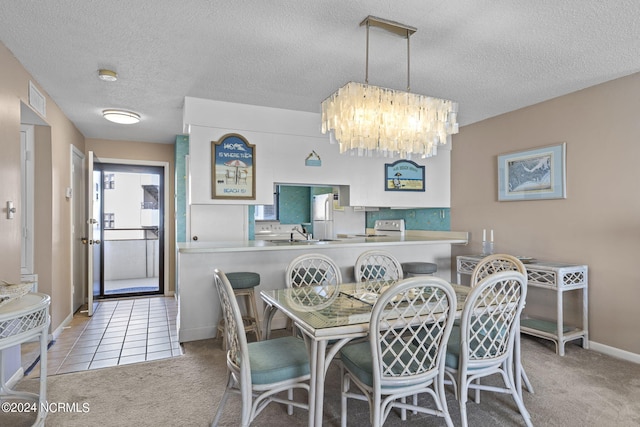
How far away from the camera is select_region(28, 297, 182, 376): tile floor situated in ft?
9.76

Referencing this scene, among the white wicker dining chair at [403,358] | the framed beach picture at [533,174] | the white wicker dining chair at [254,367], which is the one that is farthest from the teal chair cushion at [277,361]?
the framed beach picture at [533,174]

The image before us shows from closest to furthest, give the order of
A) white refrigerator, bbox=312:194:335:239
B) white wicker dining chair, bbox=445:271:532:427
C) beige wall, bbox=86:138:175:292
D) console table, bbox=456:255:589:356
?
white wicker dining chair, bbox=445:271:532:427, console table, bbox=456:255:589:356, beige wall, bbox=86:138:175:292, white refrigerator, bbox=312:194:335:239

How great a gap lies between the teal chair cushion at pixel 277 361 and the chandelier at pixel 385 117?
1.30m

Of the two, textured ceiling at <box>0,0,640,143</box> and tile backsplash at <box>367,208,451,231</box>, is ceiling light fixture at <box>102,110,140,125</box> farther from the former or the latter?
tile backsplash at <box>367,208,451,231</box>

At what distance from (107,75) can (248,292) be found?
208cm

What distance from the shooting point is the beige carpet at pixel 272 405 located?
2104 mm

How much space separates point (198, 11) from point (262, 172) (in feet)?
6.67

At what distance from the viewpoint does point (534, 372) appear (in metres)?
2.74

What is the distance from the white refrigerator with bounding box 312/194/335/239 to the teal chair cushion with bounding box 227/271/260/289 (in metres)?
2.70

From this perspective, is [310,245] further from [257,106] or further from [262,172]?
[257,106]

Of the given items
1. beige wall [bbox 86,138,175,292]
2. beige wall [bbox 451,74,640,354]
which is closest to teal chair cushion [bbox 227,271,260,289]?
beige wall [bbox 86,138,175,292]

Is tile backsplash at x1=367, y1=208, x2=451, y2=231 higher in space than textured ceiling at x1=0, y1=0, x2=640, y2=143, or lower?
lower

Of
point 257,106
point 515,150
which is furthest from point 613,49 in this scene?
point 257,106

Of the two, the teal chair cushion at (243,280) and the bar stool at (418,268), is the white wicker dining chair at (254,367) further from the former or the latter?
the bar stool at (418,268)
